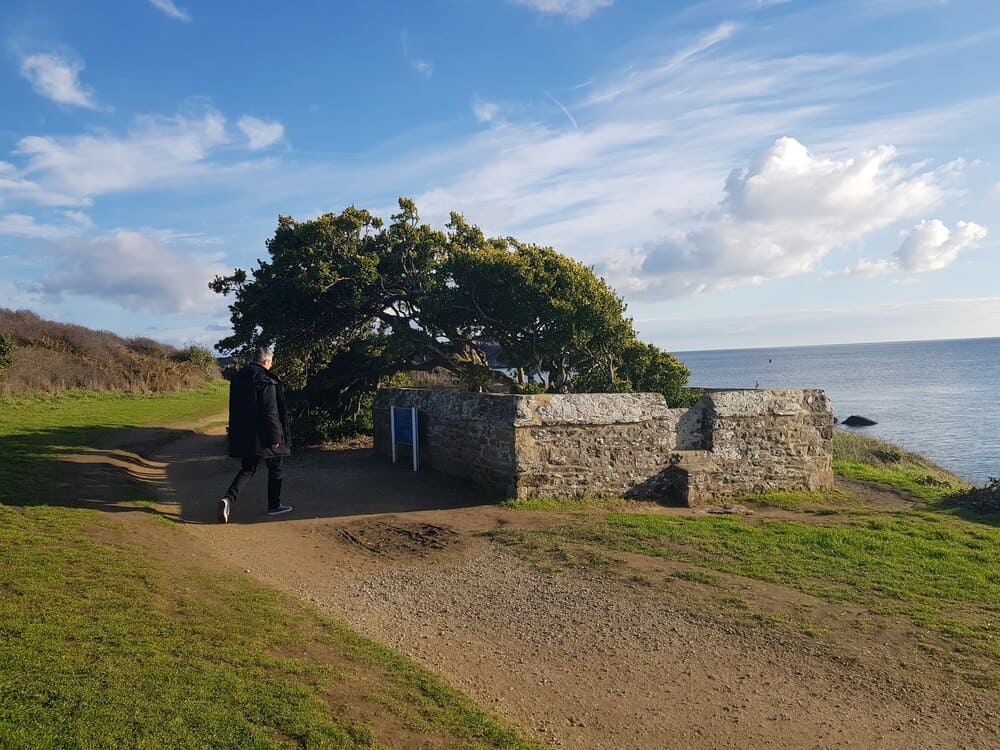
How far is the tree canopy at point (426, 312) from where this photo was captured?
15453 millimetres

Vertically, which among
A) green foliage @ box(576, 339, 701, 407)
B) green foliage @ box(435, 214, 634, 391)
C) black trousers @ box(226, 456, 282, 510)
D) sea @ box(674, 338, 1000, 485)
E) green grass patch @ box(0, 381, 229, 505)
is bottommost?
sea @ box(674, 338, 1000, 485)

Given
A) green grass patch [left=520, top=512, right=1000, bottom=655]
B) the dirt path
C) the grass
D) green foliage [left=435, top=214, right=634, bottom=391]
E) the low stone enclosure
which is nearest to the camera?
the dirt path

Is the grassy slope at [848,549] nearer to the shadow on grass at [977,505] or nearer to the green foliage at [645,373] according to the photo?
the shadow on grass at [977,505]

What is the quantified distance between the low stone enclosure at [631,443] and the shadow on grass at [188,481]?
0.80 metres

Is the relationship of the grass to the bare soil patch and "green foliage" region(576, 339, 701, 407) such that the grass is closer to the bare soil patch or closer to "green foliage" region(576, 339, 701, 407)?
"green foliage" region(576, 339, 701, 407)

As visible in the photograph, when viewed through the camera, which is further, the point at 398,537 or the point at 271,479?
the point at 271,479

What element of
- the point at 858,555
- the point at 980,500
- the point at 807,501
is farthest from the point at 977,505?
the point at 858,555

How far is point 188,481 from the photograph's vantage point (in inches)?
550

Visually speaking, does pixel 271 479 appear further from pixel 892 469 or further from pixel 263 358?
pixel 892 469

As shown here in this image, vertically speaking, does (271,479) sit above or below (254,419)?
below

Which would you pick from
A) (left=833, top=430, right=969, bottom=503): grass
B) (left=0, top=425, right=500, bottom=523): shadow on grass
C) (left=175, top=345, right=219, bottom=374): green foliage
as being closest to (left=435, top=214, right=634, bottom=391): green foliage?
(left=0, top=425, right=500, bottom=523): shadow on grass

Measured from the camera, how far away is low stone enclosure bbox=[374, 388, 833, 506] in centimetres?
1219

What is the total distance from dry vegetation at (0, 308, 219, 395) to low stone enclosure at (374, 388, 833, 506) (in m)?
19.4

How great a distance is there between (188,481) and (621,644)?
420 inches
